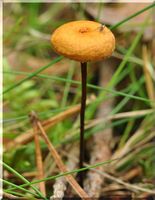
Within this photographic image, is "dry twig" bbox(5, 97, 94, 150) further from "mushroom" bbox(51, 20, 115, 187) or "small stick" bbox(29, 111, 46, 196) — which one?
"mushroom" bbox(51, 20, 115, 187)

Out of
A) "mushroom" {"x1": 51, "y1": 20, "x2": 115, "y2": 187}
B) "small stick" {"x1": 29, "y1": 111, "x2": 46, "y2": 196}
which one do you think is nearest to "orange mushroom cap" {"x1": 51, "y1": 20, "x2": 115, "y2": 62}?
"mushroom" {"x1": 51, "y1": 20, "x2": 115, "y2": 187}

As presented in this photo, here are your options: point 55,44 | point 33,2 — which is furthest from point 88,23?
point 33,2

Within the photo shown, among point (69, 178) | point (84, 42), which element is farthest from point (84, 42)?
point (69, 178)

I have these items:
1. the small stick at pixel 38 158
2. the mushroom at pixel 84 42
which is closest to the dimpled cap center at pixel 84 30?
the mushroom at pixel 84 42

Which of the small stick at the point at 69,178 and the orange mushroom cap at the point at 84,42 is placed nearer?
the orange mushroom cap at the point at 84,42

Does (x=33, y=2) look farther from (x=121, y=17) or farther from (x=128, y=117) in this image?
(x=128, y=117)

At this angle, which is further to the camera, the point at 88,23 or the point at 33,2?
the point at 33,2

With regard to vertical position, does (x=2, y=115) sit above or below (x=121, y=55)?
below

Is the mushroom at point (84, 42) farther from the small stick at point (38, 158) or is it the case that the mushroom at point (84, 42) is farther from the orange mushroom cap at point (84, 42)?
the small stick at point (38, 158)
